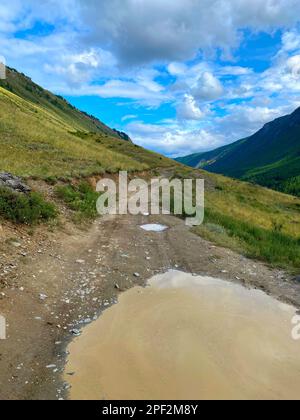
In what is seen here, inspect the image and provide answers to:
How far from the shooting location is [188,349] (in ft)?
29.8

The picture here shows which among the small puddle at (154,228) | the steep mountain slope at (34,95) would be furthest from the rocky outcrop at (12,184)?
the steep mountain slope at (34,95)

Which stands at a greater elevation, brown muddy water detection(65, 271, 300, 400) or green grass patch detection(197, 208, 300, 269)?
green grass patch detection(197, 208, 300, 269)

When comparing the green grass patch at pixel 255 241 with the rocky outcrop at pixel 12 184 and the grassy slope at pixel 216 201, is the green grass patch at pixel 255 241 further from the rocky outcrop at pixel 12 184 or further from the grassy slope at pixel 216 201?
the rocky outcrop at pixel 12 184

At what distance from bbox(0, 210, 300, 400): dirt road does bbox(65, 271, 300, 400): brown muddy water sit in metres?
0.54

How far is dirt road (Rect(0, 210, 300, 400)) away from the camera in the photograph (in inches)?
324

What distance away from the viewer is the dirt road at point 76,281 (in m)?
8.23

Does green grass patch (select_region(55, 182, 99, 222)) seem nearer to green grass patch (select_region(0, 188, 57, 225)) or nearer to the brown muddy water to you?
green grass patch (select_region(0, 188, 57, 225))

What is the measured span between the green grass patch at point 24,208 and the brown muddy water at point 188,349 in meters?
6.37

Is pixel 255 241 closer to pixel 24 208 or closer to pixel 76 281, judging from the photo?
pixel 76 281

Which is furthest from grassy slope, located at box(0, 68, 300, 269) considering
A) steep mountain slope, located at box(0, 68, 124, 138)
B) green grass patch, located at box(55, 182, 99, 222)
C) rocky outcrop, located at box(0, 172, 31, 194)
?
steep mountain slope, located at box(0, 68, 124, 138)

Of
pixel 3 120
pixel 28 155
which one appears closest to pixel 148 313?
pixel 28 155

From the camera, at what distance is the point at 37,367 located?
8211 millimetres
